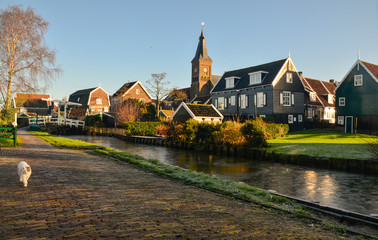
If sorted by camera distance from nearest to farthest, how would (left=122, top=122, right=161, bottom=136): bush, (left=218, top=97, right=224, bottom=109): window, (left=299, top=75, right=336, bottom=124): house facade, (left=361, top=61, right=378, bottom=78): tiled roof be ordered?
(left=361, top=61, right=378, bottom=78): tiled roof → (left=122, top=122, right=161, bottom=136): bush → (left=299, top=75, right=336, bottom=124): house facade → (left=218, top=97, right=224, bottom=109): window

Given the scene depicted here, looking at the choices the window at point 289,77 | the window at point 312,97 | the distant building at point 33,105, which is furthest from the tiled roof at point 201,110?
the distant building at point 33,105

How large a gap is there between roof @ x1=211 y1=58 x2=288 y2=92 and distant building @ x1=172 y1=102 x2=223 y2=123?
10182 mm

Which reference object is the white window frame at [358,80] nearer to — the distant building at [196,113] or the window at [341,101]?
the window at [341,101]

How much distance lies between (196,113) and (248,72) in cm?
1608

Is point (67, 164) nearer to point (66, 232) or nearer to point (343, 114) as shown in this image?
point (66, 232)

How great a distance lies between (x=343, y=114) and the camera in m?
39.6

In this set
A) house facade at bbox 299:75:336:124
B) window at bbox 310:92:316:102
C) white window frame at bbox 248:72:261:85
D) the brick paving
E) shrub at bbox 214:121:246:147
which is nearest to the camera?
the brick paving

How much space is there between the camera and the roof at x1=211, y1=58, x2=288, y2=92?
42188mm

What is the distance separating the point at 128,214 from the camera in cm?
573

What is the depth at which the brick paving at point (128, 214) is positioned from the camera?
4789 millimetres

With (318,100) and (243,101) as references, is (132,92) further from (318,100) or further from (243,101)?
(318,100)

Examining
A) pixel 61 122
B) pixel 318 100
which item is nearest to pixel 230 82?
pixel 318 100

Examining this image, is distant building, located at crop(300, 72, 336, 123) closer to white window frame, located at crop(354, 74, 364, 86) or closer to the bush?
white window frame, located at crop(354, 74, 364, 86)

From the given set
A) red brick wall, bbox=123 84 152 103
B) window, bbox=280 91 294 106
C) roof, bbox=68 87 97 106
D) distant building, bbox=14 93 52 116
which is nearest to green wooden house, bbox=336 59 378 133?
window, bbox=280 91 294 106
